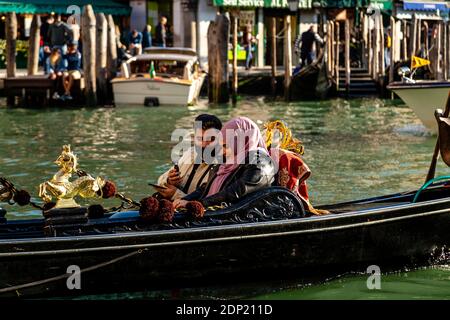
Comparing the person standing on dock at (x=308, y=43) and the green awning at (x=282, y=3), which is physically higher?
the green awning at (x=282, y=3)

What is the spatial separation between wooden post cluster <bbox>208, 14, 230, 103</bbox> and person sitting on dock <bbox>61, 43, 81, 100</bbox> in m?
2.48

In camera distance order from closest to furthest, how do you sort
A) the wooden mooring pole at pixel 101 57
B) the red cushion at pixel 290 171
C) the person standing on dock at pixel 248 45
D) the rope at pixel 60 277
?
the rope at pixel 60 277
the red cushion at pixel 290 171
the wooden mooring pole at pixel 101 57
the person standing on dock at pixel 248 45

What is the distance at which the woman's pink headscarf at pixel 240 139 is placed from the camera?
21.6 ft

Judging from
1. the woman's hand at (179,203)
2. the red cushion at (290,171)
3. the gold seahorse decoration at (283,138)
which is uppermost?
the gold seahorse decoration at (283,138)

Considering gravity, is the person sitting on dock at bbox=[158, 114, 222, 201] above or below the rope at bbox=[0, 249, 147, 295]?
above

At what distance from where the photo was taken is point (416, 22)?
22.7 meters

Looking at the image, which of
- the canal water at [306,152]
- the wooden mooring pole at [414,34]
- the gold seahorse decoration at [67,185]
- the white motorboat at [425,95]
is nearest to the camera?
the gold seahorse decoration at [67,185]

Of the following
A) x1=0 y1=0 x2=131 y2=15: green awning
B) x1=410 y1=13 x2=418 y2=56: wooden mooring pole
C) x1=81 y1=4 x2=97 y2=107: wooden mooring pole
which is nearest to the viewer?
x1=81 y1=4 x2=97 y2=107: wooden mooring pole

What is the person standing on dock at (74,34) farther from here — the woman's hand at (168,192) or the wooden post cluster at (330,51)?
the woman's hand at (168,192)

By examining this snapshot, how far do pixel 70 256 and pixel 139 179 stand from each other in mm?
5268

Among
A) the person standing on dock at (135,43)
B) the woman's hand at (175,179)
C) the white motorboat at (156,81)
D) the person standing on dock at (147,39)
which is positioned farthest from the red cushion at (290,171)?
the person standing on dock at (147,39)

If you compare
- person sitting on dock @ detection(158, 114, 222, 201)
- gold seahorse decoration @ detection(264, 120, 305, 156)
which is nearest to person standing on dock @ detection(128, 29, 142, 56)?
gold seahorse decoration @ detection(264, 120, 305, 156)

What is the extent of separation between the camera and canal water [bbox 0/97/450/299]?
22.6 ft

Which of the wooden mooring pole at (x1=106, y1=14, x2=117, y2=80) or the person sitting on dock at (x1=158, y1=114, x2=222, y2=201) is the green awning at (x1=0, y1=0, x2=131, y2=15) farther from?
the person sitting on dock at (x1=158, y1=114, x2=222, y2=201)
